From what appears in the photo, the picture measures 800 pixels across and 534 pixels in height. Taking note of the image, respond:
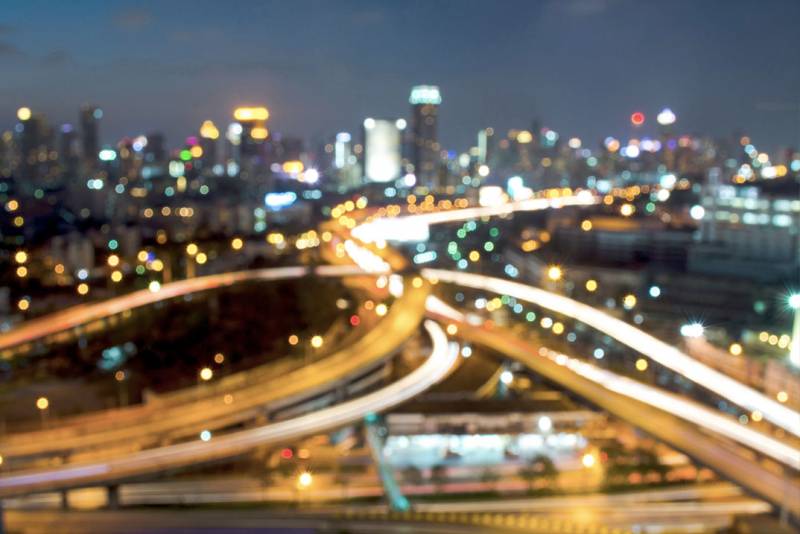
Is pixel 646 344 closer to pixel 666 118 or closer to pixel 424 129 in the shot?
pixel 666 118

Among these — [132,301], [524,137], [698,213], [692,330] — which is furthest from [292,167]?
[692,330]

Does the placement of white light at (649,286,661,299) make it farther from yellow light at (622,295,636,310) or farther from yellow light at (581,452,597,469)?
yellow light at (581,452,597,469)

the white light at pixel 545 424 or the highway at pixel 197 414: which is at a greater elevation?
the highway at pixel 197 414

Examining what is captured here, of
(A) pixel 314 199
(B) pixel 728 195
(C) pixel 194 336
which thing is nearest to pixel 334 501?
(C) pixel 194 336

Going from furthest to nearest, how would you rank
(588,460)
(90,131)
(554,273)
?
(90,131), (554,273), (588,460)

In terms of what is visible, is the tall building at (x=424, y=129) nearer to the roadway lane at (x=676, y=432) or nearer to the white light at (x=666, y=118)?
the white light at (x=666, y=118)

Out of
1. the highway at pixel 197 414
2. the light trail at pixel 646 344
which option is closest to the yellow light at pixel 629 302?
the light trail at pixel 646 344
